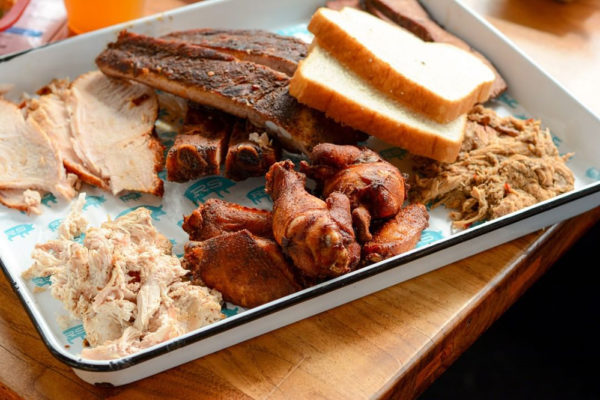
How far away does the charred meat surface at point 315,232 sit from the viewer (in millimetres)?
1984

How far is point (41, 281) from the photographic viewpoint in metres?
2.18

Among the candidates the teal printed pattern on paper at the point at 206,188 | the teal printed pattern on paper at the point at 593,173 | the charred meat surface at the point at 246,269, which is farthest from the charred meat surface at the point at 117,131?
the teal printed pattern on paper at the point at 593,173

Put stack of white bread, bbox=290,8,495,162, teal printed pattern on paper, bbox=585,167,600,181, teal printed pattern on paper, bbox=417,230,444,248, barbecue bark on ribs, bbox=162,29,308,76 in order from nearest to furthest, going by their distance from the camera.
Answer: teal printed pattern on paper, bbox=417,230,444,248
stack of white bread, bbox=290,8,495,162
teal printed pattern on paper, bbox=585,167,600,181
barbecue bark on ribs, bbox=162,29,308,76

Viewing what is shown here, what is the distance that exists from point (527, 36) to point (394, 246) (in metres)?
2.50

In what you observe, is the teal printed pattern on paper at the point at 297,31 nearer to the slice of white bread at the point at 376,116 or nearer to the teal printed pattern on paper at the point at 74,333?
the slice of white bread at the point at 376,116

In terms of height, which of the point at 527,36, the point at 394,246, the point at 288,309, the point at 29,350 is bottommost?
the point at 29,350

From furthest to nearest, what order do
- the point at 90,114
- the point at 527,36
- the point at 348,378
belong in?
the point at 527,36 < the point at 90,114 < the point at 348,378

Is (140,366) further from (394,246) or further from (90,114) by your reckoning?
(90,114)

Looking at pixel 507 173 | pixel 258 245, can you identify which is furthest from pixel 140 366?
pixel 507 173

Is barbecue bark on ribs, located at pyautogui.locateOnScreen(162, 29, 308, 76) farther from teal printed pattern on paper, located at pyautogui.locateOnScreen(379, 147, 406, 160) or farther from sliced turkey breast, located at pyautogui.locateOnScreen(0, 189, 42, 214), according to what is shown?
sliced turkey breast, located at pyautogui.locateOnScreen(0, 189, 42, 214)

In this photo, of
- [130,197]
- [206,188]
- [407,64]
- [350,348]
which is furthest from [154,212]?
[407,64]

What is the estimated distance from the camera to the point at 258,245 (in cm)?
211

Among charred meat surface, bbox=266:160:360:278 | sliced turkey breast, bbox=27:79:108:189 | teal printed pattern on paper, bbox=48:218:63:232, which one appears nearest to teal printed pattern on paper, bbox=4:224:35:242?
teal printed pattern on paper, bbox=48:218:63:232

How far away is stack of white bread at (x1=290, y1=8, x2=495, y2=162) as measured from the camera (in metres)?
2.71
